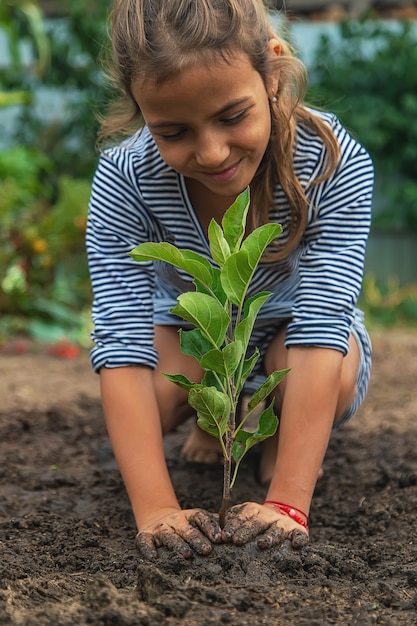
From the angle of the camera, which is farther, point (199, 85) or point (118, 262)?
point (118, 262)

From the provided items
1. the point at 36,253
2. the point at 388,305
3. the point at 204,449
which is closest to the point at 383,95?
the point at 388,305

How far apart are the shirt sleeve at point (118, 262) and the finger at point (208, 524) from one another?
479mm

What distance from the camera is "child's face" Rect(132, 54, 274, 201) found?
1776 mm

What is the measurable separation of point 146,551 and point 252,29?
1.13 meters

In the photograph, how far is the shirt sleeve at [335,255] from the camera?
6.89 ft

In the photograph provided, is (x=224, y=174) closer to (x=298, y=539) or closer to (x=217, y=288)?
(x=217, y=288)

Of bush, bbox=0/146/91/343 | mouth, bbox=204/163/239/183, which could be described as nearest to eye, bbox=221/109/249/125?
mouth, bbox=204/163/239/183

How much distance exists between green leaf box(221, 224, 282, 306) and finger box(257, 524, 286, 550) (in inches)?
19.8

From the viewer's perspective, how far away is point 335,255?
2141 millimetres

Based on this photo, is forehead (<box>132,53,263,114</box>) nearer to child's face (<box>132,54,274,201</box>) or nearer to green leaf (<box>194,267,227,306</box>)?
child's face (<box>132,54,274,201</box>)

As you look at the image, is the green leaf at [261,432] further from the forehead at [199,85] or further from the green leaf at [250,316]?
the forehead at [199,85]

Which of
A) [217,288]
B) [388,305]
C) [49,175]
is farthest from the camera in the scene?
[49,175]

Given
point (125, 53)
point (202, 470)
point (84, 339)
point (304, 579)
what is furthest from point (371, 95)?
point (304, 579)

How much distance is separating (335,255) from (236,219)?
21.5 inches
